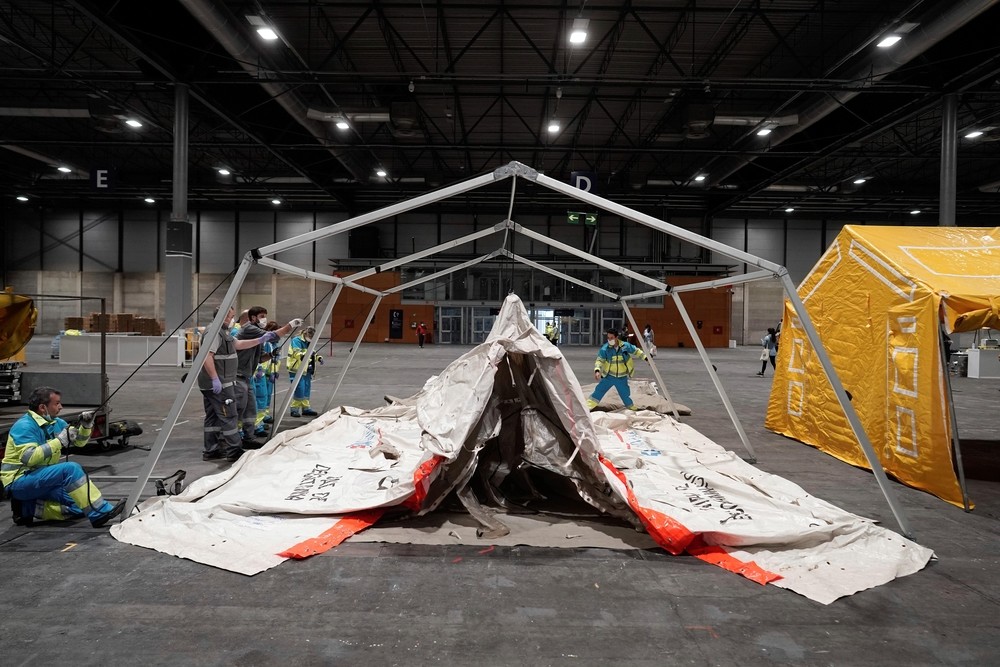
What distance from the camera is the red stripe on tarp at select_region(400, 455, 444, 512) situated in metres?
4.54

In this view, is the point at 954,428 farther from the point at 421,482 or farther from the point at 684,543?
the point at 421,482

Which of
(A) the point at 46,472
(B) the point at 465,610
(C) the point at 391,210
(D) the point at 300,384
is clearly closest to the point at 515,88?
(D) the point at 300,384

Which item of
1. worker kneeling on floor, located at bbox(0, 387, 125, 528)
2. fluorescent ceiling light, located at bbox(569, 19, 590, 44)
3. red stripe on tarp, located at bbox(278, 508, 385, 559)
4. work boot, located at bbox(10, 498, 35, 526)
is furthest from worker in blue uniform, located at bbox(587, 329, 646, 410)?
fluorescent ceiling light, located at bbox(569, 19, 590, 44)

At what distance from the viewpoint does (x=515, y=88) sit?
19234mm

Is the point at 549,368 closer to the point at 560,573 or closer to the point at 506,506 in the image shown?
the point at 506,506

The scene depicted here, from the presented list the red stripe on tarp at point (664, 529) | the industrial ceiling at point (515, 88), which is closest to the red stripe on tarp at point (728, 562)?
the red stripe on tarp at point (664, 529)

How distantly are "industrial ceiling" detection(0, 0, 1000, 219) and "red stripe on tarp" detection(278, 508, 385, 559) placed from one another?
12.6 m

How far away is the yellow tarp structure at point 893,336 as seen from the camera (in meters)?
5.77

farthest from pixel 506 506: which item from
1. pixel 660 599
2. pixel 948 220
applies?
pixel 948 220

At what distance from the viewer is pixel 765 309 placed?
117ft

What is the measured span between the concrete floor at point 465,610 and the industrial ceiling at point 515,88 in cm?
1277

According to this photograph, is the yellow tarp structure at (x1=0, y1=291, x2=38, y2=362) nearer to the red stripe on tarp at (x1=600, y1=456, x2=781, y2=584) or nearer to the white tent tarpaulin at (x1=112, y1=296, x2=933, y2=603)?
the white tent tarpaulin at (x1=112, y1=296, x2=933, y2=603)

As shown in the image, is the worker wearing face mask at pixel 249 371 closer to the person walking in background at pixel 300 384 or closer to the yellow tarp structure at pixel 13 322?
the person walking in background at pixel 300 384

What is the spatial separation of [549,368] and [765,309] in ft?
117
